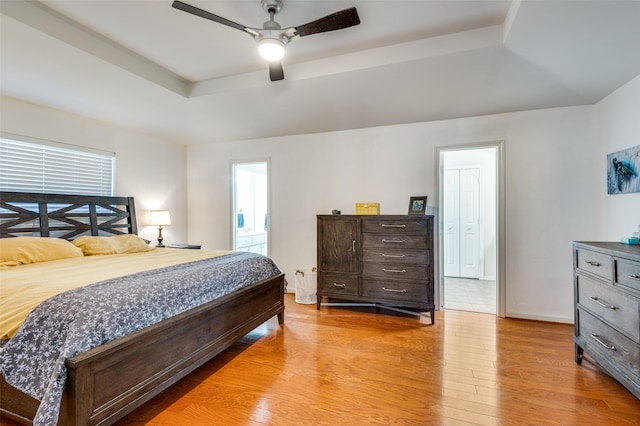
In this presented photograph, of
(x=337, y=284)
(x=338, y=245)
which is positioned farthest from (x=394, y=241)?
(x=337, y=284)

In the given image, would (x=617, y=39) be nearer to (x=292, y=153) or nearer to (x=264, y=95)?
(x=264, y=95)

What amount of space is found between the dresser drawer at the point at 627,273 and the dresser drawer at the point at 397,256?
5.14ft

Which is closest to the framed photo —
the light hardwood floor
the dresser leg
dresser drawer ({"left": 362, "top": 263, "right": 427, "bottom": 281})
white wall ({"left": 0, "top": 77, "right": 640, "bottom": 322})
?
white wall ({"left": 0, "top": 77, "right": 640, "bottom": 322})

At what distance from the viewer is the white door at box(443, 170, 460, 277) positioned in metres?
5.57

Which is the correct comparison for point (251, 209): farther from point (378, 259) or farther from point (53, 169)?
point (378, 259)

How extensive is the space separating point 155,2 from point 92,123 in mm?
2257

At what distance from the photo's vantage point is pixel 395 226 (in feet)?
11.5

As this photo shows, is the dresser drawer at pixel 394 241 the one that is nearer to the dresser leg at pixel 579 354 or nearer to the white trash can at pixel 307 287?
the white trash can at pixel 307 287

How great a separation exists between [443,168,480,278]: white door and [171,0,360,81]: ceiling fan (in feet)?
13.9

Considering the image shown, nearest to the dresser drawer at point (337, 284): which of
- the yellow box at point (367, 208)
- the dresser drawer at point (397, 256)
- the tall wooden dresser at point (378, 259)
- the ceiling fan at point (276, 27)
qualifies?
the tall wooden dresser at point (378, 259)

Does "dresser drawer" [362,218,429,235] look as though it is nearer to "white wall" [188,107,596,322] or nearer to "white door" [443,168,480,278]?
"white wall" [188,107,596,322]

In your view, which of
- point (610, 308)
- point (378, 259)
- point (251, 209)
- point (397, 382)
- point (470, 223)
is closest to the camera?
point (610, 308)

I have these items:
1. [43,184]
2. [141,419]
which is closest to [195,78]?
[43,184]

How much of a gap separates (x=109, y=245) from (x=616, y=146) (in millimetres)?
5094
